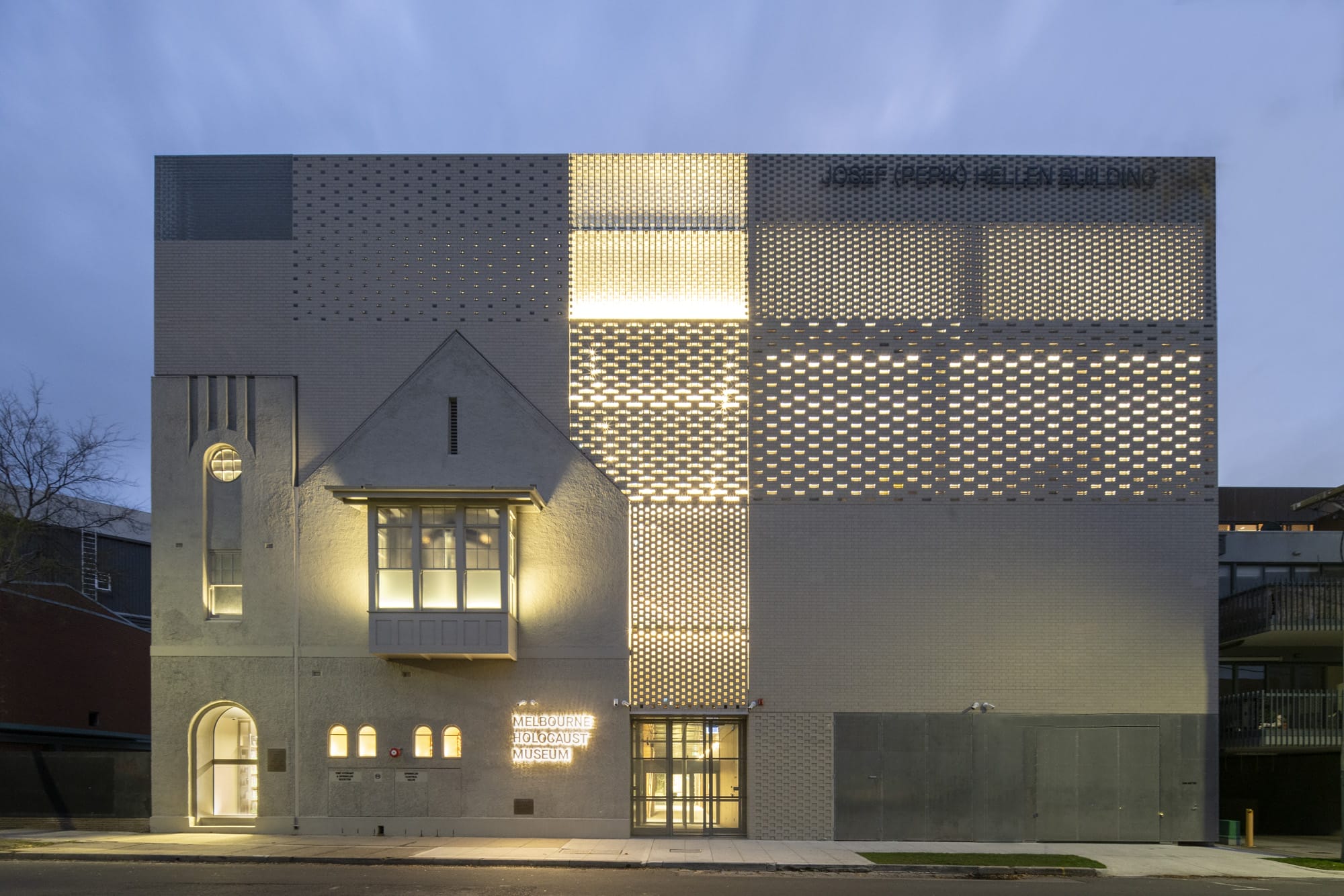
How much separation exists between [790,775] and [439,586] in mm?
9370

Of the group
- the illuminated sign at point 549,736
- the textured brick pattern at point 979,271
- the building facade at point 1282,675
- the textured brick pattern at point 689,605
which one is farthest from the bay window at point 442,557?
the building facade at point 1282,675

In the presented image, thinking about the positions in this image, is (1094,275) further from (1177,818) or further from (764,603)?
(1177,818)

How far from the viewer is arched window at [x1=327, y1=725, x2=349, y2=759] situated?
2225 centimetres

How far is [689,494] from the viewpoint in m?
23.0

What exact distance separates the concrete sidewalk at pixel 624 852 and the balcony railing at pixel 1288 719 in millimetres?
2702

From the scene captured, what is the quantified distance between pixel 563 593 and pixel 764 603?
4.86m

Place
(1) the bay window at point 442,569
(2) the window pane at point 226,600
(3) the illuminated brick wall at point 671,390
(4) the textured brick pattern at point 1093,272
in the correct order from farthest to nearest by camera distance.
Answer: (4) the textured brick pattern at point 1093,272
(2) the window pane at point 226,600
(3) the illuminated brick wall at point 671,390
(1) the bay window at point 442,569

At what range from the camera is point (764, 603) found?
74.8ft

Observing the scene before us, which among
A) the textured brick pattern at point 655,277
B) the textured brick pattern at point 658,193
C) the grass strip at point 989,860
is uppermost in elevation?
the textured brick pattern at point 658,193

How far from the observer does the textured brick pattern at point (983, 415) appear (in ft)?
75.7

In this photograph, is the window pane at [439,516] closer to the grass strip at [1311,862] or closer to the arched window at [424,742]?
the arched window at [424,742]

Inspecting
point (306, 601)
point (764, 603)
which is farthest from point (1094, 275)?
point (306, 601)

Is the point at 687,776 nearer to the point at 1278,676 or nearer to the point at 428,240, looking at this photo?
the point at 428,240

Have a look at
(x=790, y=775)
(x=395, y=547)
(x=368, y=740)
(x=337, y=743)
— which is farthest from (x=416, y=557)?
(x=790, y=775)
